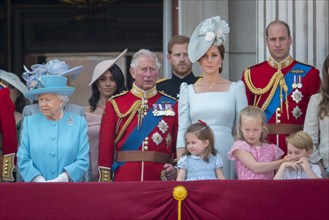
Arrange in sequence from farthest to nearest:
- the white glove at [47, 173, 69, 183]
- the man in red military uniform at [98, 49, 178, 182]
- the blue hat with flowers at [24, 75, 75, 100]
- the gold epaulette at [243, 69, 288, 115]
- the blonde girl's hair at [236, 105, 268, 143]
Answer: the gold epaulette at [243, 69, 288, 115] → the man in red military uniform at [98, 49, 178, 182] → the blue hat with flowers at [24, 75, 75, 100] → the white glove at [47, 173, 69, 183] → the blonde girl's hair at [236, 105, 268, 143]

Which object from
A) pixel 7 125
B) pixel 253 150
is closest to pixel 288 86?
pixel 253 150

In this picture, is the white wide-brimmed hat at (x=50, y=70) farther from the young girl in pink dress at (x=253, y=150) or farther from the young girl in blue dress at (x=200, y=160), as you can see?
the young girl in pink dress at (x=253, y=150)

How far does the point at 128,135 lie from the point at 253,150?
0.99 m

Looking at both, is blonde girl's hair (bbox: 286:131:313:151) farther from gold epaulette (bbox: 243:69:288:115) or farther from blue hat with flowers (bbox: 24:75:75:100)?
blue hat with flowers (bbox: 24:75:75:100)

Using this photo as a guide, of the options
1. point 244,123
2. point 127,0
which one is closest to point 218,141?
point 244,123

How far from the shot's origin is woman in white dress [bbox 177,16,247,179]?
355 inches

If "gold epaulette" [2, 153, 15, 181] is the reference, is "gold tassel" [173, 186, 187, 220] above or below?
below

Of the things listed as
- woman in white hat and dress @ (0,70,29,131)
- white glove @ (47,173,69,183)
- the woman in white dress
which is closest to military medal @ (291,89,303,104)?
the woman in white dress

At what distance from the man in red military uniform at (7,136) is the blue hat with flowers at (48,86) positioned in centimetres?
29

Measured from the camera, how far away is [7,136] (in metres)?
9.44

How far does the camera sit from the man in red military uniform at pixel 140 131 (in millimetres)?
9281

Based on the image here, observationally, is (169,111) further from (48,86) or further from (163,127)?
(48,86)

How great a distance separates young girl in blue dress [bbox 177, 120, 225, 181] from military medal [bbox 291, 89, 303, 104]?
90cm

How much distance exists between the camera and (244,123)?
8797 millimetres
